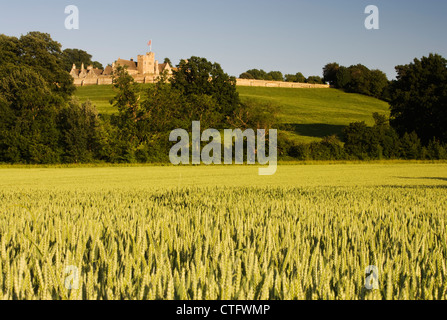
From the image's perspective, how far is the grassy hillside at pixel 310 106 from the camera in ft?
224

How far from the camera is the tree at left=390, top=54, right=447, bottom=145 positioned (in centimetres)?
5384

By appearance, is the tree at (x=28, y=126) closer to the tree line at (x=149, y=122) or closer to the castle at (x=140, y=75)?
the tree line at (x=149, y=122)

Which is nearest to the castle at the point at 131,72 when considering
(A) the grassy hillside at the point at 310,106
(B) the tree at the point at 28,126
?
(A) the grassy hillside at the point at 310,106

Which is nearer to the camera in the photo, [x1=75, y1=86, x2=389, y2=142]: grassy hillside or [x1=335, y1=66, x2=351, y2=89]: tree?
[x1=75, y1=86, x2=389, y2=142]: grassy hillside

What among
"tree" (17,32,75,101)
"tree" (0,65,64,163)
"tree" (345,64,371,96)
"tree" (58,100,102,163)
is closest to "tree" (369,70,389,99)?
"tree" (345,64,371,96)

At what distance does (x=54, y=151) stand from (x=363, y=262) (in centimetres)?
4265

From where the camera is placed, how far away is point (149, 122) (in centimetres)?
4569

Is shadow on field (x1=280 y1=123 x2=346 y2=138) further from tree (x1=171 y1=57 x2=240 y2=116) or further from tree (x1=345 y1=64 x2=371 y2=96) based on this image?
tree (x1=345 y1=64 x2=371 y2=96)

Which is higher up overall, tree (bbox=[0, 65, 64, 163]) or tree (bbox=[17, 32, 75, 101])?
tree (bbox=[17, 32, 75, 101])

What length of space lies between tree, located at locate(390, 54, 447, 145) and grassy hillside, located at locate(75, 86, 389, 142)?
10.9m

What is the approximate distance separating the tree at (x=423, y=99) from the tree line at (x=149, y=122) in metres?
0.13

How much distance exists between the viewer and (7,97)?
47500 mm
